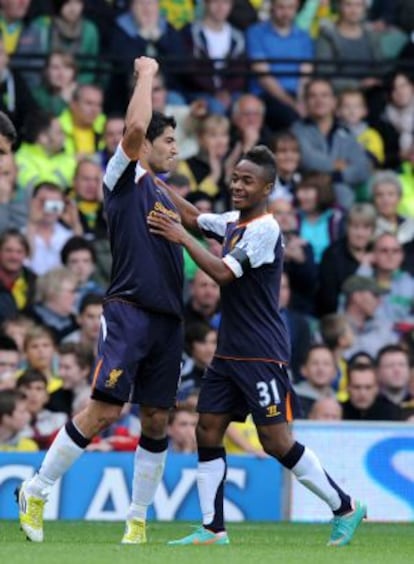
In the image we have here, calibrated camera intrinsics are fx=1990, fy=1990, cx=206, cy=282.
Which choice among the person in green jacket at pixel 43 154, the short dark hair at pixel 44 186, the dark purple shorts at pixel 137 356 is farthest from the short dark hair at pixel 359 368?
the dark purple shorts at pixel 137 356

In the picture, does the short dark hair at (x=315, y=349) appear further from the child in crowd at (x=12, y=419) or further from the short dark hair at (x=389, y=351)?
the child in crowd at (x=12, y=419)

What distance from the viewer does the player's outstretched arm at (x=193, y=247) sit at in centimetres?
1087

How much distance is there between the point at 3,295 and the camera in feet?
Answer: 54.1

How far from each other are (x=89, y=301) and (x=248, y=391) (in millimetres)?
5213

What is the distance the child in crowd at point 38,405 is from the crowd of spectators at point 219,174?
0.04ft

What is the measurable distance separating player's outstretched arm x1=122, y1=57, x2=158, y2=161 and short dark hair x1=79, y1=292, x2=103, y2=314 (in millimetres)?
5228

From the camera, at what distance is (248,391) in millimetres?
11148

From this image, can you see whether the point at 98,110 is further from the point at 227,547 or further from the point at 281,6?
the point at 227,547

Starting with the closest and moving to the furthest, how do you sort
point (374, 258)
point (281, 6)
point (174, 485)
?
point (174, 485)
point (374, 258)
point (281, 6)

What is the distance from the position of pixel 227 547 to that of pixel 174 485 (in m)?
3.41

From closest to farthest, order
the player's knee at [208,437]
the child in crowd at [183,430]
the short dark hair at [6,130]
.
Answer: the player's knee at [208,437]
the short dark hair at [6,130]
the child in crowd at [183,430]

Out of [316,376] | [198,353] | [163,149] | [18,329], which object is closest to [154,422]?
[163,149]

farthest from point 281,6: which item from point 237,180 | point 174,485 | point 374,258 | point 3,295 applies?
point 237,180

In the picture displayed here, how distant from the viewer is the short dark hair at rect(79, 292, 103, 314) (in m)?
16.2
